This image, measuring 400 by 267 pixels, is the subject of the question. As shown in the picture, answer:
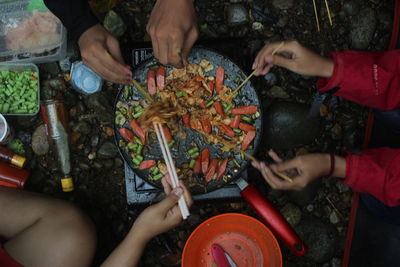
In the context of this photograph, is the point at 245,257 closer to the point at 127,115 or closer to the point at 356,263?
the point at 356,263

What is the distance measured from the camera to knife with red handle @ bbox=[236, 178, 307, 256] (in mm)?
2926

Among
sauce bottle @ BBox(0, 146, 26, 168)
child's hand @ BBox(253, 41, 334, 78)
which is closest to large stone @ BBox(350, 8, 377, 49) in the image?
child's hand @ BBox(253, 41, 334, 78)

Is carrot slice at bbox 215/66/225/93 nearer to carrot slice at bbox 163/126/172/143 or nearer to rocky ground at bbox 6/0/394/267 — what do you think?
carrot slice at bbox 163/126/172/143

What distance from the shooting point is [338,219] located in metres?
3.42

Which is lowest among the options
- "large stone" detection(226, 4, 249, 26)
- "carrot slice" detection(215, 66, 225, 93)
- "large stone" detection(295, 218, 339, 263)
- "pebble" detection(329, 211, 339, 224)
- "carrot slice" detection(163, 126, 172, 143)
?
"large stone" detection(295, 218, 339, 263)

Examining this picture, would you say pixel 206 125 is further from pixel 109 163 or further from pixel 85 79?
pixel 85 79

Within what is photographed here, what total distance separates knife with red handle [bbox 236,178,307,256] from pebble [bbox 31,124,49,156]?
5.85ft

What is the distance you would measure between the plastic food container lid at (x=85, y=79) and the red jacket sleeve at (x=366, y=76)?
6.26 ft

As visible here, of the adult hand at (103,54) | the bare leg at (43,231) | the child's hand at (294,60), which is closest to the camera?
the adult hand at (103,54)

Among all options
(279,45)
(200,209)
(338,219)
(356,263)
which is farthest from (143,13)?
(356,263)

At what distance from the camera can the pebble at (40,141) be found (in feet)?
11.4

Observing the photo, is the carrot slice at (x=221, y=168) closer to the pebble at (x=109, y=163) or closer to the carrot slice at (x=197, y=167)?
the carrot slice at (x=197, y=167)

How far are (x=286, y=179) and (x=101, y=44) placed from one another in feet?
5.06

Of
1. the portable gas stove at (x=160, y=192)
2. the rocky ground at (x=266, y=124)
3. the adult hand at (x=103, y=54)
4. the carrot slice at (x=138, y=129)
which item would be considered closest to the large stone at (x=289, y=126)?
the rocky ground at (x=266, y=124)
